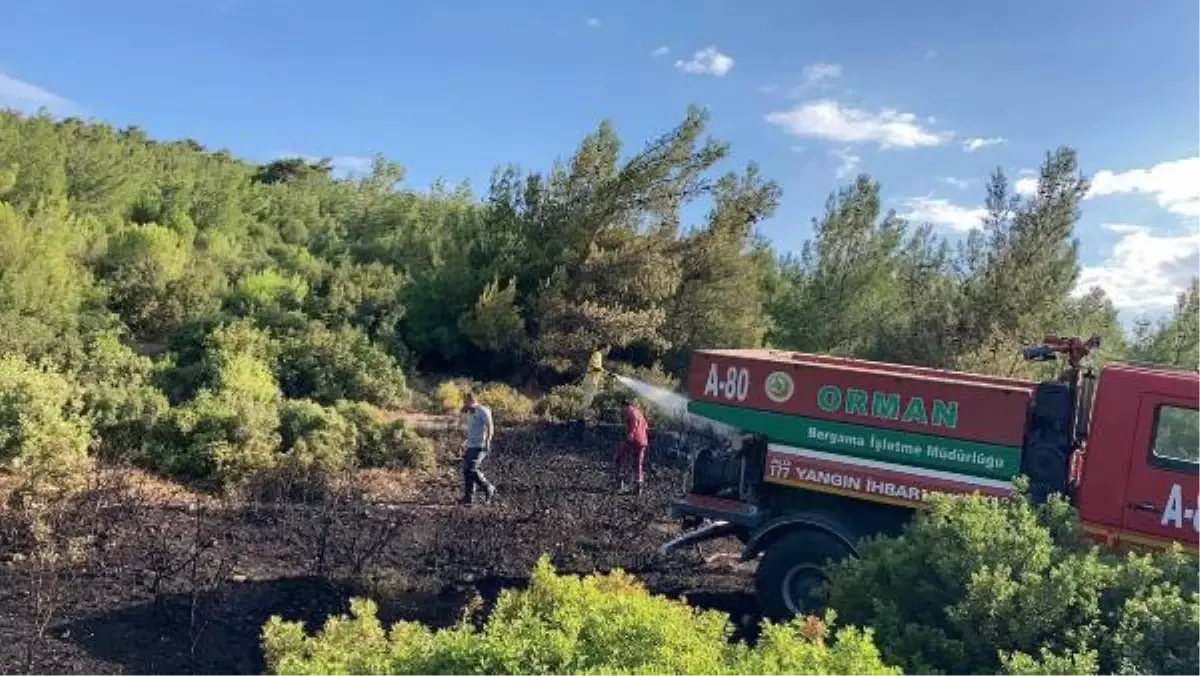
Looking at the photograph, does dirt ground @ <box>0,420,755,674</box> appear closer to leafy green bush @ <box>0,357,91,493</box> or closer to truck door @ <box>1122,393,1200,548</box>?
leafy green bush @ <box>0,357,91,493</box>

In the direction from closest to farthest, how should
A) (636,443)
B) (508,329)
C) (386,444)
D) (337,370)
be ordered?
(636,443) → (386,444) → (337,370) → (508,329)

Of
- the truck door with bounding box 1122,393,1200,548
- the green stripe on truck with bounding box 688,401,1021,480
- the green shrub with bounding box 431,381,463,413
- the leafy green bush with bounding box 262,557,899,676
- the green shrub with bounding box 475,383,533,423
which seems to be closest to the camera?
the leafy green bush with bounding box 262,557,899,676

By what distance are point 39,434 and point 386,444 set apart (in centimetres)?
466

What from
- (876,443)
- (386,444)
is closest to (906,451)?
(876,443)

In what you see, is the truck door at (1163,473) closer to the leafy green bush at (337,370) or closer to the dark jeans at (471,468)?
the dark jeans at (471,468)

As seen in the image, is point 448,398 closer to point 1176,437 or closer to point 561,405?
point 561,405

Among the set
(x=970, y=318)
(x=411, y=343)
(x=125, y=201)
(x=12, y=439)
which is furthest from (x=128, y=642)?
(x=125, y=201)

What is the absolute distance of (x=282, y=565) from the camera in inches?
337

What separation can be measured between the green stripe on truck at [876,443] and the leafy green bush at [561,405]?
35.5 ft

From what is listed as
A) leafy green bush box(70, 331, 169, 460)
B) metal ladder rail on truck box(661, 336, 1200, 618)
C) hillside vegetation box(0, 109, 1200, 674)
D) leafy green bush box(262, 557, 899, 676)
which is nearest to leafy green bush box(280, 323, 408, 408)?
hillside vegetation box(0, 109, 1200, 674)

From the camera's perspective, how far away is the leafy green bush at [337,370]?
17.2 metres

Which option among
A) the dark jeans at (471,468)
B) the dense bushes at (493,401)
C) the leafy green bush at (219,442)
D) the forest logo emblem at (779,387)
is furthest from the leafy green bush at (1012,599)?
the dense bushes at (493,401)

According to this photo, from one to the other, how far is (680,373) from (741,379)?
16.1 m

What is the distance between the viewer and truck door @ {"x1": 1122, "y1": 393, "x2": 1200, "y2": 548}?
720cm
